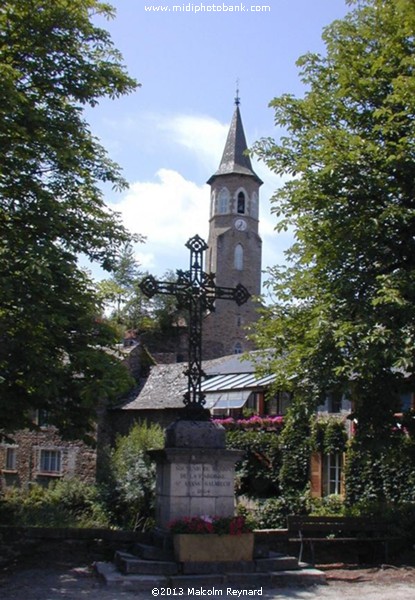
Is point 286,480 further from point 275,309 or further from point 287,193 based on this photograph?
point 287,193

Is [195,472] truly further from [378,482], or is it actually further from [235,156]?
[235,156]

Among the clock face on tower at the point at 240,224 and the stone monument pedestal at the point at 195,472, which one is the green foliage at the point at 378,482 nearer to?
the stone monument pedestal at the point at 195,472

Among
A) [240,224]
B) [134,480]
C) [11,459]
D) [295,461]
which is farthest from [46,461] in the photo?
[240,224]

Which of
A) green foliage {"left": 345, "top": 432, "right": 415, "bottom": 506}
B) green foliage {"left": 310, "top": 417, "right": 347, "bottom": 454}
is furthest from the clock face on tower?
green foliage {"left": 345, "top": 432, "right": 415, "bottom": 506}

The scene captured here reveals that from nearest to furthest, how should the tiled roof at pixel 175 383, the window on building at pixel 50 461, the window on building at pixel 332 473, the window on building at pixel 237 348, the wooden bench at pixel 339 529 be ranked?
the wooden bench at pixel 339 529
the window on building at pixel 332 473
the tiled roof at pixel 175 383
the window on building at pixel 50 461
the window on building at pixel 237 348

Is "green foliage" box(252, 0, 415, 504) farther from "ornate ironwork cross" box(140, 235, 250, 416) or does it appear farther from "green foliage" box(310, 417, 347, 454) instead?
"green foliage" box(310, 417, 347, 454)

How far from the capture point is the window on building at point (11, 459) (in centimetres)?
3262

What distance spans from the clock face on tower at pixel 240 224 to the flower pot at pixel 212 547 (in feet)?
154

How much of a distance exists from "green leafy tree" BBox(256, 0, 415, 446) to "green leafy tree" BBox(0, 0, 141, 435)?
356 centimetres

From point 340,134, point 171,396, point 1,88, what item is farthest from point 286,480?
point 1,88

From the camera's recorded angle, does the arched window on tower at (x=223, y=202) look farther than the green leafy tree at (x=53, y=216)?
Yes

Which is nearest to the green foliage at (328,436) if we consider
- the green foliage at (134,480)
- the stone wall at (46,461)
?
the green foliage at (134,480)

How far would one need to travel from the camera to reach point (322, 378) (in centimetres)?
1311

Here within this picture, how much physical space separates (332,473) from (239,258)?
34319mm
